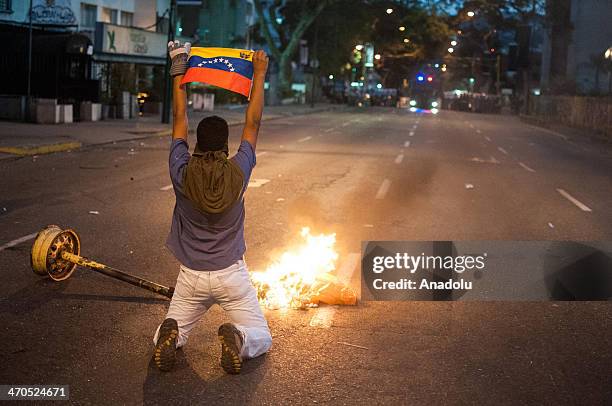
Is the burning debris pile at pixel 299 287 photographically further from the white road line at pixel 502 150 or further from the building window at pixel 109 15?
the building window at pixel 109 15

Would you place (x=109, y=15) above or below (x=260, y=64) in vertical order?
above

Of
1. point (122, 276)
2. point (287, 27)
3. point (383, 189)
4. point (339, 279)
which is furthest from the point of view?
point (287, 27)

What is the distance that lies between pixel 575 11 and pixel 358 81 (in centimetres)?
6545

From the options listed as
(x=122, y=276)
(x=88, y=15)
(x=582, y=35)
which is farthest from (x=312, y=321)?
(x=582, y=35)

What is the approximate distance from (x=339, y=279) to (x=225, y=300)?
2848 millimetres

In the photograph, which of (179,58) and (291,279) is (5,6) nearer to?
(291,279)

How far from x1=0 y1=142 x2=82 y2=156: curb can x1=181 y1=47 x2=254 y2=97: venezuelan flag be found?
15.8 meters

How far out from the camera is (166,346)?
5188 mm

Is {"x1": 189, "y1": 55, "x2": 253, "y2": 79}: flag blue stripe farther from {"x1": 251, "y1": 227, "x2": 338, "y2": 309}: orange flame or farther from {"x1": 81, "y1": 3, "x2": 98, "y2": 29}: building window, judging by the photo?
{"x1": 81, "y1": 3, "x2": 98, "y2": 29}: building window

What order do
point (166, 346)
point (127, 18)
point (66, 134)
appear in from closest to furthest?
point (166, 346) → point (66, 134) → point (127, 18)

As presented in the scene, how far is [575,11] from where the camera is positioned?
68000 millimetres

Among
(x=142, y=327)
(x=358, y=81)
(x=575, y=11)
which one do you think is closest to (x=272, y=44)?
(x=575, y=11)

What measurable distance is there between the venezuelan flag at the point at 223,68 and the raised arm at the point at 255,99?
0.05 m

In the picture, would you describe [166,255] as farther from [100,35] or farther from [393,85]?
[393,85]
